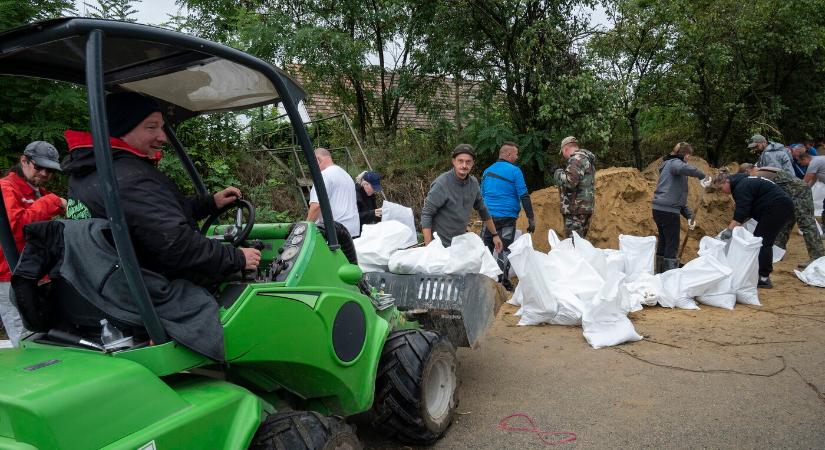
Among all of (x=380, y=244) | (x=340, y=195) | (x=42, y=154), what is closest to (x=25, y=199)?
(x=42, y=154)

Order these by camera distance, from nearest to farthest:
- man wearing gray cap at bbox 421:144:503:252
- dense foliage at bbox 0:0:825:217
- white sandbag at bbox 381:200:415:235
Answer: man wearing gray cap at bbox 421:144:503:252
white sandbag at bbox 381:200:415:235
dense foliage at bbox 0:0:825:217

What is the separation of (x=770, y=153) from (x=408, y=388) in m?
9.05

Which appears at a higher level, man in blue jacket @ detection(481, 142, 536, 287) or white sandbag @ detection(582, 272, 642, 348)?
man in blue jacket @ detection(481, 142, 536, 287)

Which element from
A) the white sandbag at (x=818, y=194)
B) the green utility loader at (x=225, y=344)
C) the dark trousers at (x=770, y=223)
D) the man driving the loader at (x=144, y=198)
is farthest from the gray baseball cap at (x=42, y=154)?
the white sandbag at (x=818, y=194)

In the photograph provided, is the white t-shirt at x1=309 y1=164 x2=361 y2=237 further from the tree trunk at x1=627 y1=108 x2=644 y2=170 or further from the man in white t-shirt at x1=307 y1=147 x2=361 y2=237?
the tree trunk at x1=627 y1=108 x2=644 y2=170

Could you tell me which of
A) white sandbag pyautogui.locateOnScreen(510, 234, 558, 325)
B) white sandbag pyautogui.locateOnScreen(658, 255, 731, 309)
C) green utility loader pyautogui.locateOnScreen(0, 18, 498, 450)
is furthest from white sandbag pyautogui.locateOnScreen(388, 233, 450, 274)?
white sandbag pyautogui.locateOnScreen(658, 255, 731, 309)

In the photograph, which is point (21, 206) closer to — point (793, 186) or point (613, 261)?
point (613, 261)

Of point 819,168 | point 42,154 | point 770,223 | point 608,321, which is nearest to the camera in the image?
point 42,154

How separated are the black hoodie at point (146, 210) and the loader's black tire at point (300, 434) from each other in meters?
0.64

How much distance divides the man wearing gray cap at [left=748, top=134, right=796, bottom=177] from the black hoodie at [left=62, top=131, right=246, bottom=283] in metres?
9.44

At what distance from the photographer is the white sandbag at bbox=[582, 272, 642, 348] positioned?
5.12 meters

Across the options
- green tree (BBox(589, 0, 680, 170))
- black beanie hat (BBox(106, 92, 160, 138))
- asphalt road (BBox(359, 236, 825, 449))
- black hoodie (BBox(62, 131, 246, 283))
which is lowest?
asphalt road (BBox(359, 236, 825, 449))

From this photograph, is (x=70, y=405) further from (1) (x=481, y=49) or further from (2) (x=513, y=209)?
(1) (x=481, y=49)

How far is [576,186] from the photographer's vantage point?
736cm
